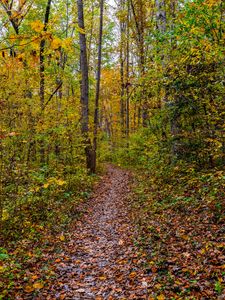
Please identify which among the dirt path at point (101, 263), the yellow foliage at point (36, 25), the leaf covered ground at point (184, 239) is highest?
the yellow foliage at point (36, 25)

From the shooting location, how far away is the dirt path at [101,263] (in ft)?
14.3

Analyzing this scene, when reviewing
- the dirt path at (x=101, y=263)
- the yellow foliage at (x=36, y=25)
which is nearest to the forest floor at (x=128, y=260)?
the dirt path at (x=101, y=263)

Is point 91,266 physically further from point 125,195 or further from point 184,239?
point 125,195

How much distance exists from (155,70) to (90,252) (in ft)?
19.4

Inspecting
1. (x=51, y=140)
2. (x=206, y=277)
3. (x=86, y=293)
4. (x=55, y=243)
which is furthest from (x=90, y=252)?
(x=51, y=140)

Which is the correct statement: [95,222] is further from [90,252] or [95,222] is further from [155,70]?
[155,70]

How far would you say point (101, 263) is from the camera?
5379 mm

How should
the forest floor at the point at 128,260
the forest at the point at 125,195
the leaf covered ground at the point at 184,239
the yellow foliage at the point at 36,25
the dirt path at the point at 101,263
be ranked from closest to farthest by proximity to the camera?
the yellow foliage at the point at 36,25
the leaf covered ground at the point at 184,239
the forest floor at the point at 128,260
the forest at the point at 125,195
the dirt path at the point at 101,263

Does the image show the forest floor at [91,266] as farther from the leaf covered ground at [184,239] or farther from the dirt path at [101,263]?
the leaf covered ground at [184,239]

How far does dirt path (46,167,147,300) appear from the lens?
4.36 meters

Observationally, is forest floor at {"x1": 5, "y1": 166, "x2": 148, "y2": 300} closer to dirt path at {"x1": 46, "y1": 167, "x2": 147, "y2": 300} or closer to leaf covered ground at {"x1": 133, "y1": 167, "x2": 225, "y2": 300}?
dirt path at {"x1": 46, "y1": 167, "x2": 147, "y2": 300}

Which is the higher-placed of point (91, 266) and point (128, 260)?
point (128, 260)

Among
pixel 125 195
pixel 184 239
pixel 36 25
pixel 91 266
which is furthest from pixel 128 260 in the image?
pixel 125 195

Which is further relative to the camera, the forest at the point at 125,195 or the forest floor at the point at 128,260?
the forest at the point at 125,195
